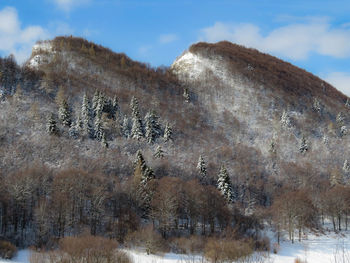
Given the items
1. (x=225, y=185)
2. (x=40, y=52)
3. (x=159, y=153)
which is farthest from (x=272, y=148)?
(x=40, y=52)

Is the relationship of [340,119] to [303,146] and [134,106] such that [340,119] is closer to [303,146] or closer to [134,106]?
[303,146]

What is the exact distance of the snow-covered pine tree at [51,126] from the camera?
78.2 m

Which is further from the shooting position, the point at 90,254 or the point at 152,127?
the point at 152,127

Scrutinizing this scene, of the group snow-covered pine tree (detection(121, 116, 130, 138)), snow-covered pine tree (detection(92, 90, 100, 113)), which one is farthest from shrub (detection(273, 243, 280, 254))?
snow-covered pine tree (detection(92, 90, 100, 113))

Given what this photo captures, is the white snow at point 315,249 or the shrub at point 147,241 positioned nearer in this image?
the shrub at point 147,241

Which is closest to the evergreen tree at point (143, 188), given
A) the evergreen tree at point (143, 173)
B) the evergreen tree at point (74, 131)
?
the evergreen tree at point (143, 173)

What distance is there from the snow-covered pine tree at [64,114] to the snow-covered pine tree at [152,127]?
19765 mm

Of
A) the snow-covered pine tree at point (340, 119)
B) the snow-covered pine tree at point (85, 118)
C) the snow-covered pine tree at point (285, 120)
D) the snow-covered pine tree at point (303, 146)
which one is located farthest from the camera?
the snow-covered pine tree at point (340, 119)

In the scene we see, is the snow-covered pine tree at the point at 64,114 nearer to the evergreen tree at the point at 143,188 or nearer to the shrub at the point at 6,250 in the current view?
the evergreen tree at the point at 143,188

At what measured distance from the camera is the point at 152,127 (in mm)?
90125

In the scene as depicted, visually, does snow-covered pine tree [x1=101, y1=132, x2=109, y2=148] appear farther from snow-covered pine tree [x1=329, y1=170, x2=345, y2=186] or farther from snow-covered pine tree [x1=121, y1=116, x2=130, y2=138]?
snow-covered pine tree [x1=329, y1=170, x2=345, y2=186]

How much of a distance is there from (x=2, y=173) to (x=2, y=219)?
486 inches

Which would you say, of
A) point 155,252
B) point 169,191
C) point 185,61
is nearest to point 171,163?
point 169,191

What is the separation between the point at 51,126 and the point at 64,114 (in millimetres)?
6665
